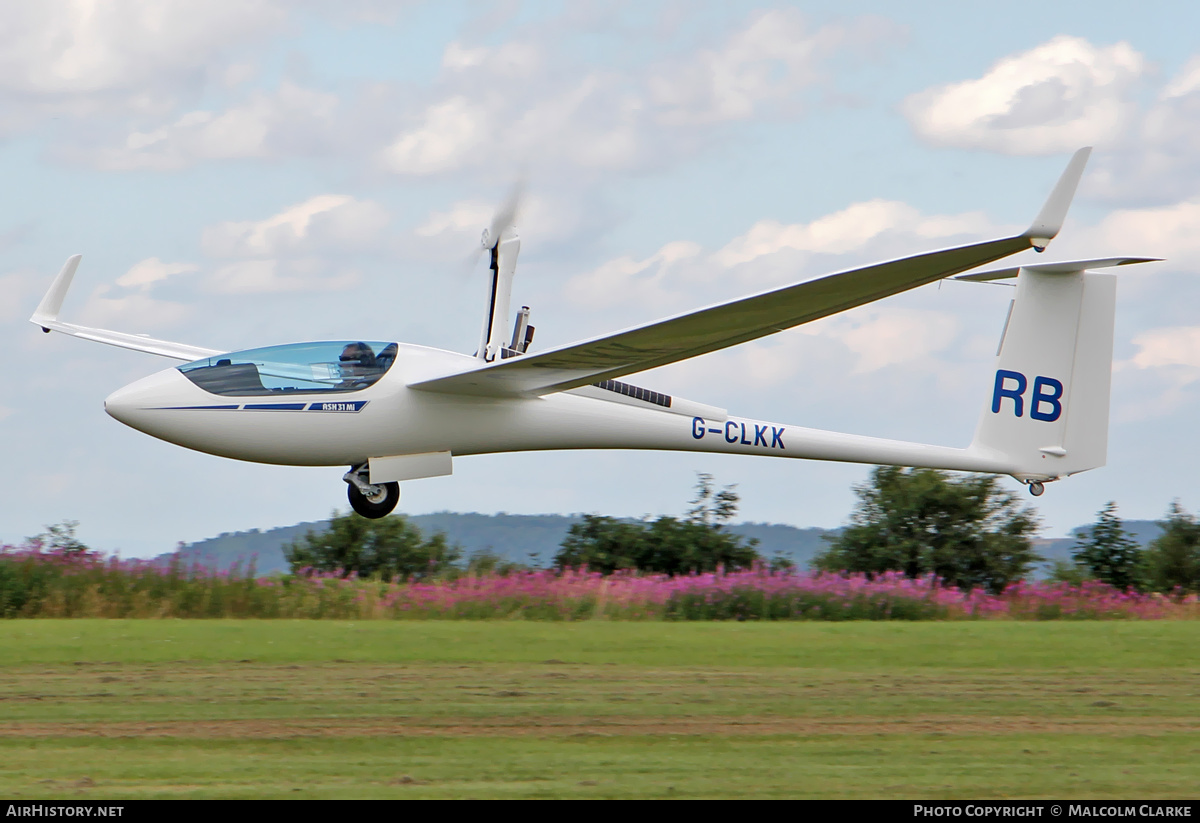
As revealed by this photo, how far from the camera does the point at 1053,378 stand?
651 inches

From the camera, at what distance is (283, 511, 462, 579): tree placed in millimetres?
26047

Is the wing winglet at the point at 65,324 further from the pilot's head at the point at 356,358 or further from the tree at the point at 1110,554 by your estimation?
the tree at the point at 1110,554

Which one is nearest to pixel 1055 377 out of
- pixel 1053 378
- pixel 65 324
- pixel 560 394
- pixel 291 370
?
pixel 1053 378

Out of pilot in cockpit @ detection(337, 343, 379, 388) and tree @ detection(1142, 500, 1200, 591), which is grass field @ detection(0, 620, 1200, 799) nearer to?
pilot in cockpit @ detection(337, 343, 379, 388)

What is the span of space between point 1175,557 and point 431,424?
21.2m

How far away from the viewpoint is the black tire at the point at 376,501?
1420cm

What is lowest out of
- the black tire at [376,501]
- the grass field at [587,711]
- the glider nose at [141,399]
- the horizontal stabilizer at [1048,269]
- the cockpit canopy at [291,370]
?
the grass field at [587,711]

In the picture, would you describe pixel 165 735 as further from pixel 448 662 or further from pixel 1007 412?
pixel 1007 412

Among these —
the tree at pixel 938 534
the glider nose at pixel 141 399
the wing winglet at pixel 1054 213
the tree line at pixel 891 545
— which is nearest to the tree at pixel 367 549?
the tree line at pixel 891 545

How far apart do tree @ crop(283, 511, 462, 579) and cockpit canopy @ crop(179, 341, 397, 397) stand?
12994 millimetres

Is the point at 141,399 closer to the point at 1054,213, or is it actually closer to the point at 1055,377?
the point at 1054,213

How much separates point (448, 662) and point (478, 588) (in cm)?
554

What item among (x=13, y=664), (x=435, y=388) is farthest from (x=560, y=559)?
(x=13, y=664)

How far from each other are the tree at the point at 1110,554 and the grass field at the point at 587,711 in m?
13.0
